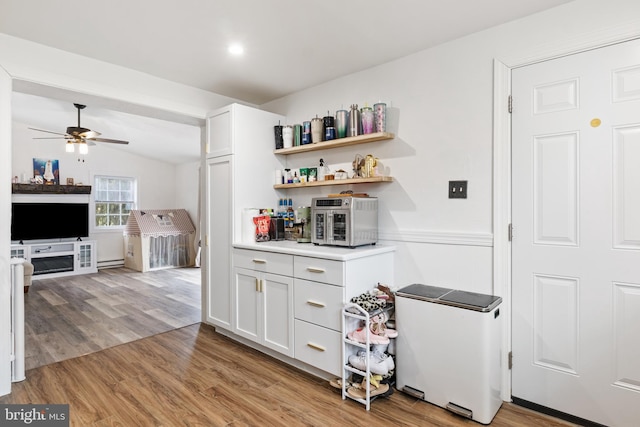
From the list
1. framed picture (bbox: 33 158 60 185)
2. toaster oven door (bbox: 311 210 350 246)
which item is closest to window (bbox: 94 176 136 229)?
framed picture (bbox: 33 158 60 185)

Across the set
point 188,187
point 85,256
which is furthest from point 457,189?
point 85,256

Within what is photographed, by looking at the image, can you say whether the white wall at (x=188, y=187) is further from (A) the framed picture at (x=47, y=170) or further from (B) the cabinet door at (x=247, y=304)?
(B) the cabinet door at (x=247, y=304)

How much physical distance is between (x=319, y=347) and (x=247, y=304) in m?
0.84

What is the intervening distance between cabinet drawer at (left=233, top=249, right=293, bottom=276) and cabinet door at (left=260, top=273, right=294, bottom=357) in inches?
2.1

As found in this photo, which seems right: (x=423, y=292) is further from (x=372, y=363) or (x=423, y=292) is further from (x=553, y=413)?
(x=553, y=413)

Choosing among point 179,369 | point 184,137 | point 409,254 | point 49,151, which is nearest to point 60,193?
point 49,151

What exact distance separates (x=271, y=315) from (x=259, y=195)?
112cm

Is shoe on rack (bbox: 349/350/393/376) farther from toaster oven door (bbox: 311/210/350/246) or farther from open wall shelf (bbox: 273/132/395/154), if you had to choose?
open wall shelf (bbox: 273/132/395/154)

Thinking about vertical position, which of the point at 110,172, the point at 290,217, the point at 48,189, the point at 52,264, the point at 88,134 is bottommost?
the point at 52,264

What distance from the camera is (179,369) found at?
2.59 meters

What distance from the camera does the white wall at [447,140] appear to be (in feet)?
6.77

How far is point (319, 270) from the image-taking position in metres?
2.34

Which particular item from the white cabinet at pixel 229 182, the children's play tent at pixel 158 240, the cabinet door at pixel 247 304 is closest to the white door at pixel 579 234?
the cabinet door at pixel 247 304

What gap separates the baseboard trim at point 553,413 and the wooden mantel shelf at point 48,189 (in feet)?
25.1
